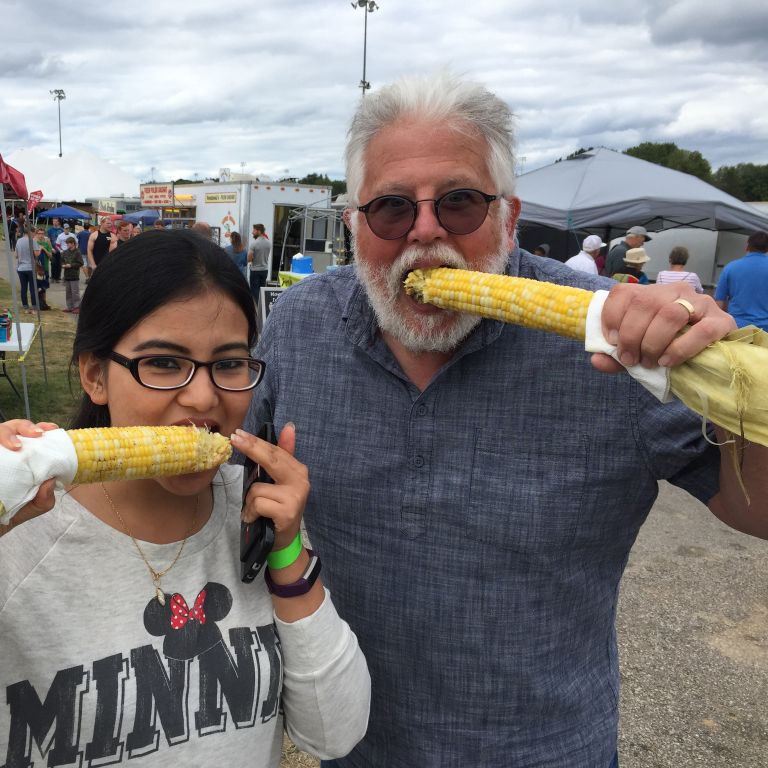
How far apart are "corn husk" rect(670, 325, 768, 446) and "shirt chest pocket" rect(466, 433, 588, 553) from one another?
0.52 meters

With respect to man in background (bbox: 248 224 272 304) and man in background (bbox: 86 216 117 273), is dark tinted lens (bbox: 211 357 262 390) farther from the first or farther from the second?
man in background (bbox: 248 224 272 304)

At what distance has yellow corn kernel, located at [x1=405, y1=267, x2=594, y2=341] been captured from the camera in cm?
132

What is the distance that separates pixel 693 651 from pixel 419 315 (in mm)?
3148

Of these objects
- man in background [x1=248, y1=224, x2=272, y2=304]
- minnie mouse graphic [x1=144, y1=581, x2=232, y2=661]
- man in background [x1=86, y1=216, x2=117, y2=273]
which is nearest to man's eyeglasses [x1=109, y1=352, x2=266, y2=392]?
minnie mouse graphic [x1=144, y1=581, x2=232, y2=661]

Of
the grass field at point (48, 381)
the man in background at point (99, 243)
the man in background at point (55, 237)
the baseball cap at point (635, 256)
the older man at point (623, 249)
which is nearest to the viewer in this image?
the grass field at point (48, 381)

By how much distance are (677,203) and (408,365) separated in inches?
377

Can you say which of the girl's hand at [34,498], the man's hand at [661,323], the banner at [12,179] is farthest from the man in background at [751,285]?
the banner at [12,179]

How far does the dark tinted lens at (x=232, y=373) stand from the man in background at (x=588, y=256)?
366 inches

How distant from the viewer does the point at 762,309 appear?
775cm

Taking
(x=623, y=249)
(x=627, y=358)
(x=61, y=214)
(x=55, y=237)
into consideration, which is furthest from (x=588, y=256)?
(x=61, y=214)

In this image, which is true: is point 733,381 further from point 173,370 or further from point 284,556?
point 173,370

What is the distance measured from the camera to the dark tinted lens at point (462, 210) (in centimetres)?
166

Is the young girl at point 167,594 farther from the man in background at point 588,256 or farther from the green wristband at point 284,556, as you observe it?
the man in background at point 588,256

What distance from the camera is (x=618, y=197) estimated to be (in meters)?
10.2
